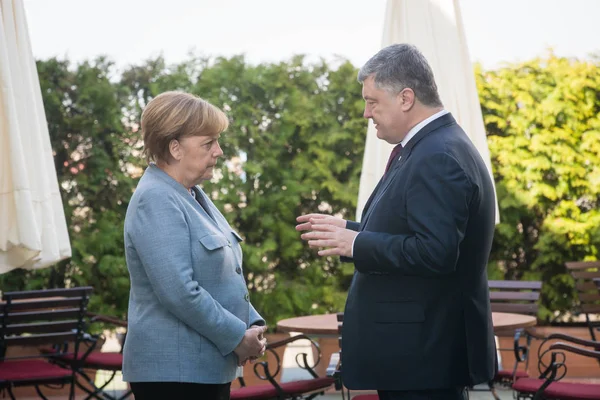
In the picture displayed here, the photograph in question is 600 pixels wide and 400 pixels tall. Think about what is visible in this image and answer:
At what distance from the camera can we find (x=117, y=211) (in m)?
7.73

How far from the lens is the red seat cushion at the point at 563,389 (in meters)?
4.52

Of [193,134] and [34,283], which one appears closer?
[193,134]

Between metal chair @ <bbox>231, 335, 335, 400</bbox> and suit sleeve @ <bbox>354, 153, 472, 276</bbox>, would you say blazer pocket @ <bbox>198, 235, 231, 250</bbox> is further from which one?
metal chair @ <bbox>231, 335, 335, 400</bbox>

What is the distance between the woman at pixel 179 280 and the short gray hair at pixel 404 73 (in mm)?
575

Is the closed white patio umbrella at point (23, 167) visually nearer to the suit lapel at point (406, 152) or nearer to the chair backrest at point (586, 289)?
the suit lapel at point (406, 152)

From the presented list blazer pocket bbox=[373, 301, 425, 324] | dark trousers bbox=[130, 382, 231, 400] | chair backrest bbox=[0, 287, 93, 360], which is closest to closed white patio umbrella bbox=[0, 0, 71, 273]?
chair backrest bbox=[0, 287, 93, 360]

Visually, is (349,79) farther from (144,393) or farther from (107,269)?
(144,393)

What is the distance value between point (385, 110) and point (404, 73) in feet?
0.43

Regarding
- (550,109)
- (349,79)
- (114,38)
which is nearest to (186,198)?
(349,79)

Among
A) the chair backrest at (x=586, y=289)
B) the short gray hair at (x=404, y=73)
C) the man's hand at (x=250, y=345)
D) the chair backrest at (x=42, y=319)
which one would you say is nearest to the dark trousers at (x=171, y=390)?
the man's hand at (x=250, y=345)

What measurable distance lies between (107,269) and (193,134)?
4.76m

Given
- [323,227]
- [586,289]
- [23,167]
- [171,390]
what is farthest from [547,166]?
[171,390]

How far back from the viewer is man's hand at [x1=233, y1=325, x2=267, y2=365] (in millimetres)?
2865

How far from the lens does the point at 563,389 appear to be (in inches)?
184
